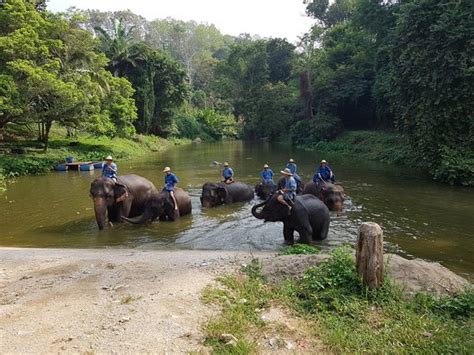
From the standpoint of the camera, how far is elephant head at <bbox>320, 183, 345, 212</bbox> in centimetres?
1488

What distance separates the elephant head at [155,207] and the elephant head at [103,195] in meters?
0.68

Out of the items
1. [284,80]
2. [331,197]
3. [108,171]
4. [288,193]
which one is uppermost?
[284,80]

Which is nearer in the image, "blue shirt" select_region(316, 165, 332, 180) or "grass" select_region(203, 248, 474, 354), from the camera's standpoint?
"grass" select_region(203, 248, 474, 354)

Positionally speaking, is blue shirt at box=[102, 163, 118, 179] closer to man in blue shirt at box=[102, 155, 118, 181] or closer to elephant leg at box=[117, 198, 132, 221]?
man in blue shirt at box=[102, 155, 118, 181]

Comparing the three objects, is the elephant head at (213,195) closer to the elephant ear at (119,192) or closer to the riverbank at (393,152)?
the elephant ear at (119,192)

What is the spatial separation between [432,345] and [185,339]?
118 inches

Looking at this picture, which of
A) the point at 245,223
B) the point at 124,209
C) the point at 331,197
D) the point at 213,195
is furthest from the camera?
the point at 213,195

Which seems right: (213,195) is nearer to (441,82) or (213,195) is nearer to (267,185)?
(267,185)

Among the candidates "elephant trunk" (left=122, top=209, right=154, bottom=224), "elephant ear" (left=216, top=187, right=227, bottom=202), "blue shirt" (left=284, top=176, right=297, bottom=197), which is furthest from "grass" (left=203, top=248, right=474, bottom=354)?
"elephant ear" (left=216, top=187, right=227, bottom=202)

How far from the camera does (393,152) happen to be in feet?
99.9

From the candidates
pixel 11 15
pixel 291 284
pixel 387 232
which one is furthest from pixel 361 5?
pixel 291 284

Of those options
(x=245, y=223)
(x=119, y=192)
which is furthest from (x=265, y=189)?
(x=119, y=192)

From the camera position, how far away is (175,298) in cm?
662

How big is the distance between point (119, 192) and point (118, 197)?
0.51ft
